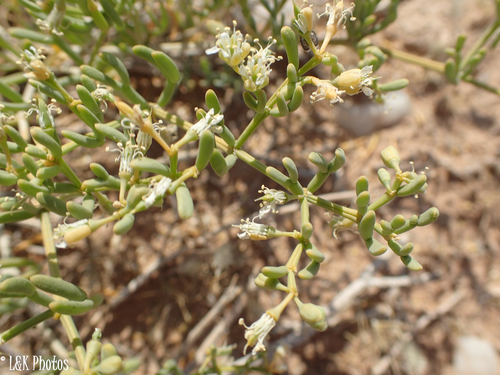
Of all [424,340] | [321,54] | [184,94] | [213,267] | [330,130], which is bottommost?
[424,340]

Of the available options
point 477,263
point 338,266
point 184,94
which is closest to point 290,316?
point 338,266

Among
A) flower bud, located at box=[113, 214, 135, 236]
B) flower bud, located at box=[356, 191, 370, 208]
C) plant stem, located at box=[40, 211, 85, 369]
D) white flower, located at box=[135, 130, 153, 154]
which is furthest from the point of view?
plant stem, located at box=[40, 211, 85, 369]

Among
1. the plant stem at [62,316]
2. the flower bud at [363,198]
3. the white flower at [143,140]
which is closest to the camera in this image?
the flower bud at [363,198]

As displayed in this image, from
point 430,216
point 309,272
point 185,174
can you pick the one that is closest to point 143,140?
point 185,174

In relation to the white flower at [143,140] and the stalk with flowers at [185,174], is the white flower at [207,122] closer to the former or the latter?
the stalk with flowers at [185,174]

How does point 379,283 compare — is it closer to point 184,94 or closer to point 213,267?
point 213,267

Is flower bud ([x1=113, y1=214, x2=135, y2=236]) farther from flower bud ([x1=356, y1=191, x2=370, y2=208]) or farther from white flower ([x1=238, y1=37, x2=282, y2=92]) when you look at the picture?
flower bud ([x1=356, y1=191, x2=370, y2=208])

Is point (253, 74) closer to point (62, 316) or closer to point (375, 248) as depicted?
point (375, 248)

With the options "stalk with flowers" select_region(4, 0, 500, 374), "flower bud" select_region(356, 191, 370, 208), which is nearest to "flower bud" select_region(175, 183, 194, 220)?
"stalk with flowers" select_region(4, 0, 500, 374)

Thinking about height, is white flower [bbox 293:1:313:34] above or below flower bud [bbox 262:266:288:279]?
above

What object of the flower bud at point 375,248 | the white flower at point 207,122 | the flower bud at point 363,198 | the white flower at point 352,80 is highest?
the white flower at point 207,122

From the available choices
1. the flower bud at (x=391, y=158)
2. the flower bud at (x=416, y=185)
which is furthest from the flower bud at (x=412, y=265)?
the flower bud at (x=391, y=158)
